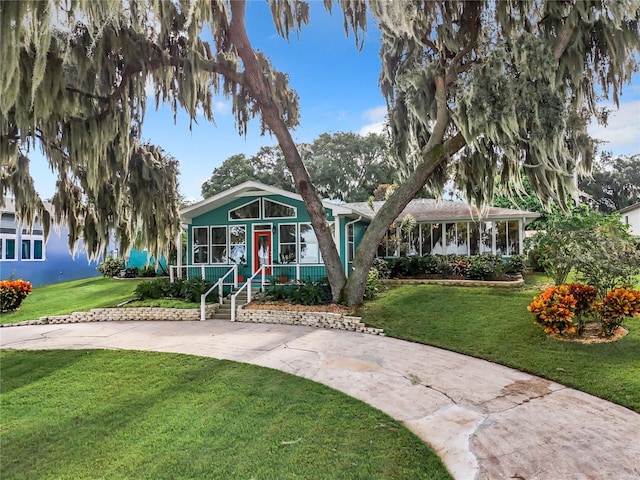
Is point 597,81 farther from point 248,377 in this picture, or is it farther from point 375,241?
point 248,377

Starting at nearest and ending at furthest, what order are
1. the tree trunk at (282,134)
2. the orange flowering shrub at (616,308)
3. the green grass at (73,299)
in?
the orange flowering shrub at (616,308) < the tree trunk at (282,134) < the green grass at (73,299)

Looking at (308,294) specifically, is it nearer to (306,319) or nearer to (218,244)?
(306,319)

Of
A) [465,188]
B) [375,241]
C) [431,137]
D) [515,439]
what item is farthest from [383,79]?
[515,439]

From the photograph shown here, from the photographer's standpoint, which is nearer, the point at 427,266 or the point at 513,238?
the point at 427,266

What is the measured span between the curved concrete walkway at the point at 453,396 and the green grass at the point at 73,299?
3.32 metres

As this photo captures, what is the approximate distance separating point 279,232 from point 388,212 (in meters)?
5.04

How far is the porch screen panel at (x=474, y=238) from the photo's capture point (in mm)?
15656

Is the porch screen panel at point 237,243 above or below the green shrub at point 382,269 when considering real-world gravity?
above

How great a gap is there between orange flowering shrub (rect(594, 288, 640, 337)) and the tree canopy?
80.8 ft

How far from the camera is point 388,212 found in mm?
9711

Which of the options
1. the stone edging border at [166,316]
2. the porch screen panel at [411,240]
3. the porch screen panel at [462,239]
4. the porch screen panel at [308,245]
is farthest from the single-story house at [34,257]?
the porch screen panel at [462,239]

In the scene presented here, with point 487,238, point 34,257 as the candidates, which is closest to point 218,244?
point 487,238

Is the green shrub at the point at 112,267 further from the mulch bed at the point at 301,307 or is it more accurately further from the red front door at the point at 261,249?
the mulch bed at the point at 301,307

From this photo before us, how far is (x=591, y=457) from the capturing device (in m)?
3.32
